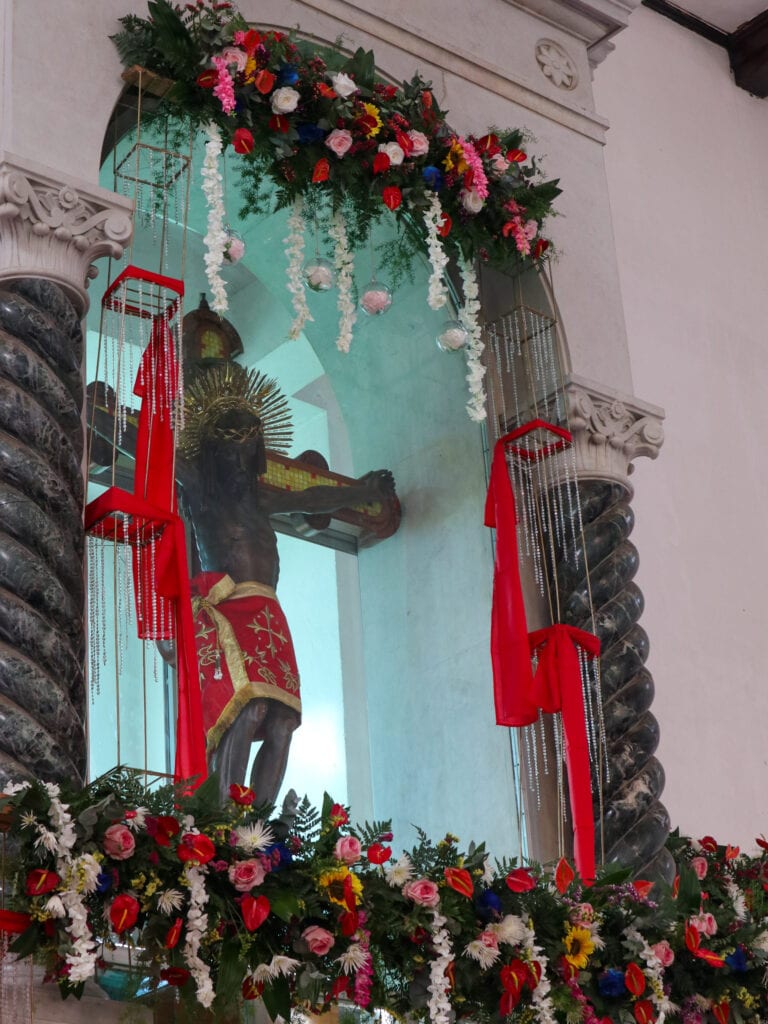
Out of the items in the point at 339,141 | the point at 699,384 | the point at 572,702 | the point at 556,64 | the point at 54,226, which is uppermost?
the point at 556,64

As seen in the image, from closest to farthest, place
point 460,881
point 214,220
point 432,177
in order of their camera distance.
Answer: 1. point 460,881
2. point 214,220
3. point 432,177

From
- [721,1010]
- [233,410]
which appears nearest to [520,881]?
[721,1010]

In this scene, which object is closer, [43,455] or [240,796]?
[240,796]

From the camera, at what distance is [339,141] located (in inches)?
240

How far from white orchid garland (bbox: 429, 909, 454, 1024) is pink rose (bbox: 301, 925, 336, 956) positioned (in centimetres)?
35

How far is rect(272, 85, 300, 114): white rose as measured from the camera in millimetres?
5969

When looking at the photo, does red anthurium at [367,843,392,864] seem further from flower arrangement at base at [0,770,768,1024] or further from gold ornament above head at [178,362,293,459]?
gold ornament above head at [178,362,293,459]

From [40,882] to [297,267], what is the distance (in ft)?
8.55

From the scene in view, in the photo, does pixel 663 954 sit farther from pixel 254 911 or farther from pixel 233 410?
pixel 233 410

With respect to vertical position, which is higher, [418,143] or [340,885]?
[418,143]

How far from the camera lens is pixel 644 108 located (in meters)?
9.23

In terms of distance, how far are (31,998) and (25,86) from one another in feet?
8.95

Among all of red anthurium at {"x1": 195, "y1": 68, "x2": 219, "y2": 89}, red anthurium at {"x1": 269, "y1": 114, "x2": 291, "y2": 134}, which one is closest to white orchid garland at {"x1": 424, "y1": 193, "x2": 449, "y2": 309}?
red anthurium at {"x1": 269, "y1": 114, "x2": 291, "y2": 134}

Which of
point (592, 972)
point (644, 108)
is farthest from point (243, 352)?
point (644, 108)
